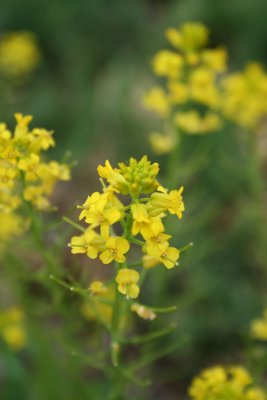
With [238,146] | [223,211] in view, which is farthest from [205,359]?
[238,146]

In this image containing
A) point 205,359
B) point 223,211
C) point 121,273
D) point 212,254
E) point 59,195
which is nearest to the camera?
point 121,273

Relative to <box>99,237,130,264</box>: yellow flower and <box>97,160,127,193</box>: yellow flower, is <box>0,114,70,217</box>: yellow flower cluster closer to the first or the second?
<box>97,160,127,193</box>: yellow flower

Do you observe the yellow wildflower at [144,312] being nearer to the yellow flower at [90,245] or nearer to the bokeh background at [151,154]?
the yellow flower at [90,245]

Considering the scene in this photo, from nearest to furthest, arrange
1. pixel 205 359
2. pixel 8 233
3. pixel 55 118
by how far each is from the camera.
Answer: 1. pixel 8 233
2. pixel 205 359
3. pixel 55 118

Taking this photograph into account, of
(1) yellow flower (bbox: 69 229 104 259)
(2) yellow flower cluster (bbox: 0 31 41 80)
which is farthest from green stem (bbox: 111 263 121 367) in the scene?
(2) yellow flower cluster (bbox: 0 31 41 80)

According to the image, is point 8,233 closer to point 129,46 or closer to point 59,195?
point 59,195

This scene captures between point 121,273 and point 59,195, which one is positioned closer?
point 121,273
